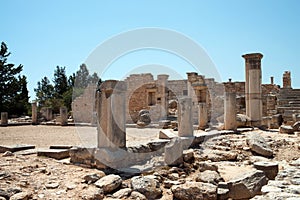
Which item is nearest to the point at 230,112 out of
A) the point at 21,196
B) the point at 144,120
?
the point at 144,120

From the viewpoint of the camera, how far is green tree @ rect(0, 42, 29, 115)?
31266mm

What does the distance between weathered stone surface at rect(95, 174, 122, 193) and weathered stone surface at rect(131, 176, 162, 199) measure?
1.05 feet

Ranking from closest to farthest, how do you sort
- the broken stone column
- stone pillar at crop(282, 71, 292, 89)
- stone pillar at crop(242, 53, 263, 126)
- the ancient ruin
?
the ancient ruin → the broken stone column → stone pillar at crop(242, 53, 263, 126) → stone pillar at crop(282, 71, 292, 89)

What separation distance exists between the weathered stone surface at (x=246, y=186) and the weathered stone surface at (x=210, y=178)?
587 mm

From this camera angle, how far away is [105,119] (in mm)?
7508

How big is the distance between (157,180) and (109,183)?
1137 millimetres

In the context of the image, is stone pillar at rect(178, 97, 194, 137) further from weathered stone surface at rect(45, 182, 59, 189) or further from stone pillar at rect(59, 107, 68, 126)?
stone pillar at rect(59, 107, 68, 126)

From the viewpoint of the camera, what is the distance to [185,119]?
9734mm

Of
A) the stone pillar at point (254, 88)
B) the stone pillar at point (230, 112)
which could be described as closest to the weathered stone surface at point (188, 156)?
the stone pillar at point (230, 112)

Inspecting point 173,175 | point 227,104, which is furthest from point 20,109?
point 173,175

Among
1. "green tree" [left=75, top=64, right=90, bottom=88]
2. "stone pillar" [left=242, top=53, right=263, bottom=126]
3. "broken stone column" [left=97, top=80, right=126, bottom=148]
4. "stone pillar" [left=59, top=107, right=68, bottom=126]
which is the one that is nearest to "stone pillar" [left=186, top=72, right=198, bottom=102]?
"stone pillar" [left=242, top=53, right=263, bottom=126]

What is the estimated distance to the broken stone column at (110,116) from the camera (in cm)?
742

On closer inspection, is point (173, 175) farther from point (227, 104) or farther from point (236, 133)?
point (227, 104)

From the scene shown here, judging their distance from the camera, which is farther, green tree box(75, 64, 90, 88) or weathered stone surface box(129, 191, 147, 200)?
green tree box(75, 64, 90, 88)
